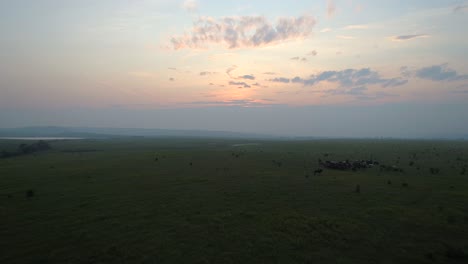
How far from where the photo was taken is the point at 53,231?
15234 mm

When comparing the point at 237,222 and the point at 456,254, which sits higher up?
the point at 456,254

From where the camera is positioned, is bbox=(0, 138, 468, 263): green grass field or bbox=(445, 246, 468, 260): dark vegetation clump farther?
bbox=(0, 138, 468, 263): green grass field

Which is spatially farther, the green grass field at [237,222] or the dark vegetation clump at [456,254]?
the green grass field at [237,222]

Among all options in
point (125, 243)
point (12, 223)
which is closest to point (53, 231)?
point (12, 223)

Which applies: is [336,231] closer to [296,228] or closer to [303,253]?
[296,228]

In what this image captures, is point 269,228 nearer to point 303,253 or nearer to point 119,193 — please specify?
point 303,253

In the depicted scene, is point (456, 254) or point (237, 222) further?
point (237, 222)

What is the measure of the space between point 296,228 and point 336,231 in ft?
7.24

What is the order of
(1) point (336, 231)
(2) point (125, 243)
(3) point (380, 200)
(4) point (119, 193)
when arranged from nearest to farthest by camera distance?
(2) point (125, 243) → (1) point (336, 231) → (3) point (380, 200) → (4) point (119, 193)

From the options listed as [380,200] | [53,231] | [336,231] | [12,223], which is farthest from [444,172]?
[12,223]

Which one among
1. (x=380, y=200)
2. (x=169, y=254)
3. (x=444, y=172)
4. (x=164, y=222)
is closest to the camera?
(x=169, y=254)

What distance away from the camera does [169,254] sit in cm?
1227

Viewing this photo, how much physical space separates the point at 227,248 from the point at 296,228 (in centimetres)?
466

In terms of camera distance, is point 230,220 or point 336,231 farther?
point 230,220
